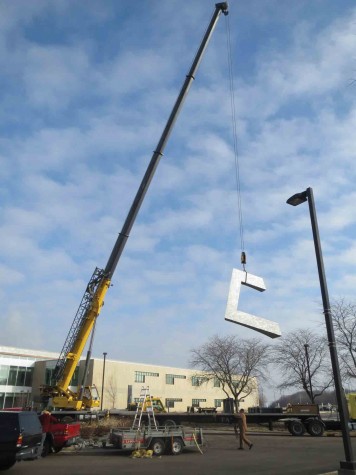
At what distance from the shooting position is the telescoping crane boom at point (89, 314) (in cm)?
2395

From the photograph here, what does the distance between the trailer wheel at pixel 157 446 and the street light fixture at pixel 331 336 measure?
9382 millimetres

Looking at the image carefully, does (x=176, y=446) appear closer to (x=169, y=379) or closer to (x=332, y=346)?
(x=332, y=346)

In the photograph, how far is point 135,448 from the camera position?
53.8 ft

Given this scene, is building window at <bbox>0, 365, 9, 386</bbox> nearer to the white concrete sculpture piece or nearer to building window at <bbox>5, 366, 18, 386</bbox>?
building window at <bbox>5, 366, 18, 386</bbox>

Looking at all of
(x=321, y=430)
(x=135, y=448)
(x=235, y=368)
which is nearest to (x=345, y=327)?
(x=321, y=430)

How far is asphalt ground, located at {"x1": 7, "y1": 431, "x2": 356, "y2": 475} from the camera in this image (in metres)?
12.3

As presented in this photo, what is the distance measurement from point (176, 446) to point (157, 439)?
884 millimetres

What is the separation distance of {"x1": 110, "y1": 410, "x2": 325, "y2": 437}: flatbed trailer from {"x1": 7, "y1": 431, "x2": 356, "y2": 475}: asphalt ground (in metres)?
8.99

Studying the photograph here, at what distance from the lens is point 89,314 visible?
2402 centimetres

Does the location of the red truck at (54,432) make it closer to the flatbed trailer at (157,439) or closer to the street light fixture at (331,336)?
the flatbed trailer at (157,439)

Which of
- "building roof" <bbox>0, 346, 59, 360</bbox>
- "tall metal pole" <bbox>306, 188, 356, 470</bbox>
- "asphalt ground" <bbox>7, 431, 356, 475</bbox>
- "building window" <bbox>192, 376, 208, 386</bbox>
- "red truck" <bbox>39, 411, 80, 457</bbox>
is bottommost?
"asphalt ground" <bbox>7, 431, 356, 475</bbox>

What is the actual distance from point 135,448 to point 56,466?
381 centimetres

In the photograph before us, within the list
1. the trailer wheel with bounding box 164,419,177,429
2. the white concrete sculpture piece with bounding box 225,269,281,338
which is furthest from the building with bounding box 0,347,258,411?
the white concrete sculpture piece with bounding box 225,269,281,338

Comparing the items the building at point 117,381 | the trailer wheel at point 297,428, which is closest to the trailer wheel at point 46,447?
the trailer wheel at point 297,428
